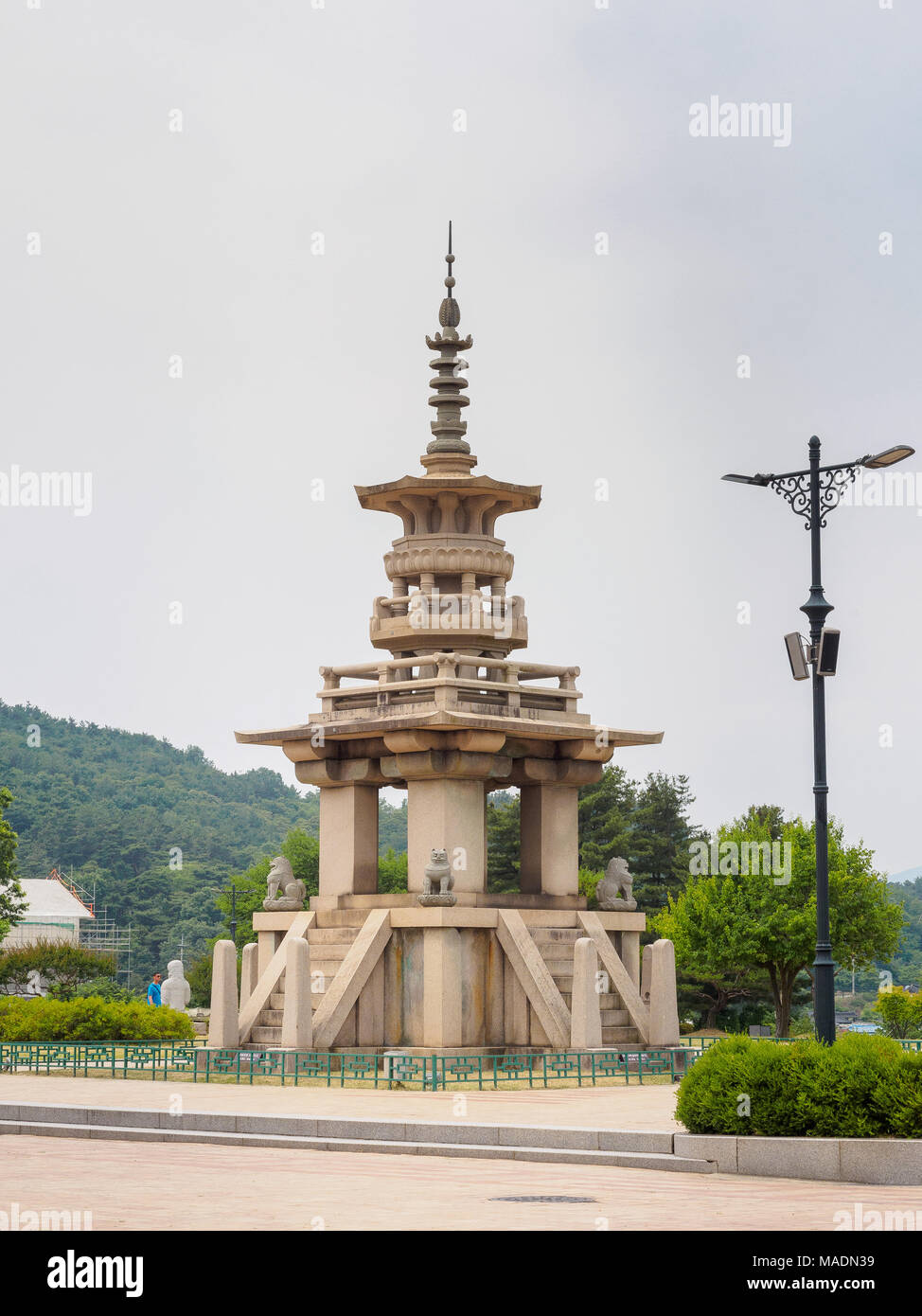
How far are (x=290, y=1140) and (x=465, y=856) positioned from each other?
13195 mm

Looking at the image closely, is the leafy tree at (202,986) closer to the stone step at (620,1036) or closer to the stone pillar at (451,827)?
the stone pillar at (451,827)

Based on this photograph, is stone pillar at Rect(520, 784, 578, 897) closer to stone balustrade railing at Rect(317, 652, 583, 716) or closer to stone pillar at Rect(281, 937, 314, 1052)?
stone balustrade railing at Rect(317, 652, 583, 716)

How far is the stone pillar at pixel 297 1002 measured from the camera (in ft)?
101

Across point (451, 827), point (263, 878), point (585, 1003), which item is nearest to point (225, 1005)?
point (451, 827)

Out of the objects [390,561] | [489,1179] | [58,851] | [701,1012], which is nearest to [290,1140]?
[489,1179]

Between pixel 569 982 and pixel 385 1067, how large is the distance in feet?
12.6

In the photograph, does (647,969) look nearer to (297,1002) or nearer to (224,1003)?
(297,1002)

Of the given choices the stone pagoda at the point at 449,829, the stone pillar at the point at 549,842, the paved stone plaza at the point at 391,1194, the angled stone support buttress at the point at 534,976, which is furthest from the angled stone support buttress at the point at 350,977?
the paved stone plaza at the point at 391,1194

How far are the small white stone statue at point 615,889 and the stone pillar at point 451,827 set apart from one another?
2.79 metres

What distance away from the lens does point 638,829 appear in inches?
3086

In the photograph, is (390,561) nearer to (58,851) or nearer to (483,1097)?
(483,1097)

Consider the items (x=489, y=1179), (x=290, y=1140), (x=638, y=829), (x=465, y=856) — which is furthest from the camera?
(x=638, y=829)

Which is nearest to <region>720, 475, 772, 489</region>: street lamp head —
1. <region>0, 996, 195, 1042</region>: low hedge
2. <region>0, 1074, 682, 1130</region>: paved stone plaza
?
<region>0, 1074, 682, 1130</region>: paved stone plaza

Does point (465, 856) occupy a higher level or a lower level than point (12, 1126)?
higher
